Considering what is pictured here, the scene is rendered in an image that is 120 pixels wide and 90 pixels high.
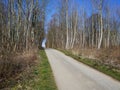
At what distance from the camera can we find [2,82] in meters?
11.1

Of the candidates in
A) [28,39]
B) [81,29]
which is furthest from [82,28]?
[28,39]

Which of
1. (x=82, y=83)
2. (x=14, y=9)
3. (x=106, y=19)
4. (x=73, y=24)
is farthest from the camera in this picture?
(x=106, y=19)

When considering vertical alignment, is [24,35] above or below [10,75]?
above

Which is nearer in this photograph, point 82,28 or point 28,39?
point 28,39

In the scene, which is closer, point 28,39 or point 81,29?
point 28,39

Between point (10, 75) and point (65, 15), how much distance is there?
42342 millimetres

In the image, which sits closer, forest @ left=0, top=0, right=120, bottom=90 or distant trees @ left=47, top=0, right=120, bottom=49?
forest @ left=0, top=0, right=120, bottom=90

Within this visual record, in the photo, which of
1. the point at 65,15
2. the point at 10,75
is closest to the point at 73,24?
the point at 65,15

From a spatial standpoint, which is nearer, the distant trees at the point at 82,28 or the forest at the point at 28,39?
the forest at the point at 28,39

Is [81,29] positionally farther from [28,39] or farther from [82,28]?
[28,39]

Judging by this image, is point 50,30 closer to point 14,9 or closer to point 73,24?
point 73,24

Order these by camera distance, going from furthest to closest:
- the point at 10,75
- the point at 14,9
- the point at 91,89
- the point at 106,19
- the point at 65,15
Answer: the point at 106,19 → the point at 65,15 → the point at 14,9 → the point at 10,75 → the point at 91,89

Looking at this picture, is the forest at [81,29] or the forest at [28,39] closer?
the forest at [28,39]

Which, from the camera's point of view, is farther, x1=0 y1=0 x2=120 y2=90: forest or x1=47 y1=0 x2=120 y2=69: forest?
x1=47 y1=0 x2=120 y2=69: forest
